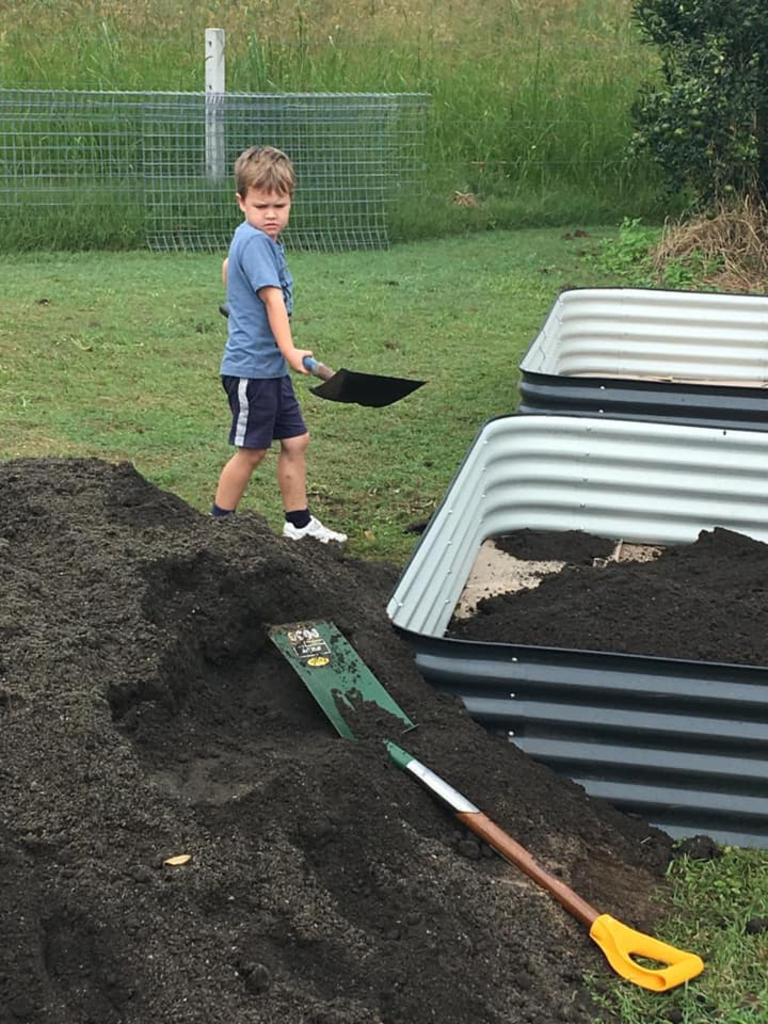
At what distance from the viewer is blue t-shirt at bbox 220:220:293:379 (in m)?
5.04

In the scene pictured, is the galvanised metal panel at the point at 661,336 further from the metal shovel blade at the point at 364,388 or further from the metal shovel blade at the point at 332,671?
the metal shovel blade at the point at 332,671

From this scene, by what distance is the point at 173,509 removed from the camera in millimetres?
4867

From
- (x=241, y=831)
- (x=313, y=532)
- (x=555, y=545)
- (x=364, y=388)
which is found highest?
(x=364, y=388)

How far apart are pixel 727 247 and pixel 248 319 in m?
6.60

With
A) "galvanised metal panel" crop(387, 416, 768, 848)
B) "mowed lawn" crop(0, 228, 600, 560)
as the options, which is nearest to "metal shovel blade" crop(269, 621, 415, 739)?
"galvanised metal panel" crop(387, 416, 768, 848)

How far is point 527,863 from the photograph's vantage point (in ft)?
10.4

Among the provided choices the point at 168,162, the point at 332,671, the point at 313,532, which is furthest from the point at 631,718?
the point at 168,162

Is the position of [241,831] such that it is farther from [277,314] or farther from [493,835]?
[277,314]

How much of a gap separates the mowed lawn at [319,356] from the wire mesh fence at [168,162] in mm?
399

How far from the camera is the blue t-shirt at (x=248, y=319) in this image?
198 inches

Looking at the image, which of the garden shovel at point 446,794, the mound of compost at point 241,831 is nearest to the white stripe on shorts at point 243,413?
the mound of compost at point 241,831

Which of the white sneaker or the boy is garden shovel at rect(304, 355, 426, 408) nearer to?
the boy

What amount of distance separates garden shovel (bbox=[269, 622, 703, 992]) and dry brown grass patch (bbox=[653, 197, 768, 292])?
7.32 meters

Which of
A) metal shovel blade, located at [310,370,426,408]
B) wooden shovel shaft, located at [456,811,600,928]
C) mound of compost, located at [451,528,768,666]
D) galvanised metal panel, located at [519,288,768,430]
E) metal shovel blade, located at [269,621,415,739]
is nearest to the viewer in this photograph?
wooden shovel shaft, located at [456,811,600,928]
